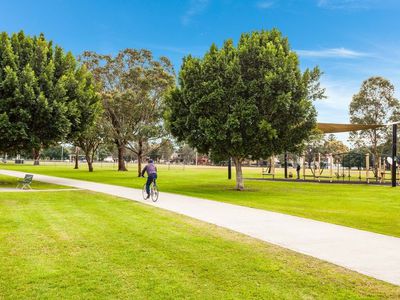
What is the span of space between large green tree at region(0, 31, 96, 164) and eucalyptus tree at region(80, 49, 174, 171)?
577 inches

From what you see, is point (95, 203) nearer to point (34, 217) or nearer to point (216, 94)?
point (34, 217)

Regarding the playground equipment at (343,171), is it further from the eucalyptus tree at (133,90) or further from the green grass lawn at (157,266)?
the green grass lawn at (157,266)

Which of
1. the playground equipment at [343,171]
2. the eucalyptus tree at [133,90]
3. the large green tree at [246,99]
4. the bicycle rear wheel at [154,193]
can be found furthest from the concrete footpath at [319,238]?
the eucalyptus tree at [133,90]

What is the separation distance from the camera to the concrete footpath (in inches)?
311

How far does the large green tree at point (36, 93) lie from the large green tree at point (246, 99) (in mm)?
7751

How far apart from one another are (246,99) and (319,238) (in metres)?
15.6

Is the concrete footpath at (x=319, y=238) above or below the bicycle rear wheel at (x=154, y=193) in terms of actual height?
below

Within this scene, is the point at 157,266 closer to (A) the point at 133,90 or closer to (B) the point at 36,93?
(B) the point at 36,93

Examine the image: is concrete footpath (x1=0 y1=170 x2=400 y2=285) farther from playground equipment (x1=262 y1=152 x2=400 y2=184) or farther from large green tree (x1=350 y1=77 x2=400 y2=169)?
large green tree (x1=350 y1=77 x2=400 y2=169)

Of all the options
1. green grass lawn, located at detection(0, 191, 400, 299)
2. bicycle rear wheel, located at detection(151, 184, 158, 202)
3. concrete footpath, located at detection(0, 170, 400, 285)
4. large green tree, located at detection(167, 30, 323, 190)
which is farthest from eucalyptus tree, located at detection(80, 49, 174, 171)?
green grass lawn, located at detection(0, 191, 400, 299)

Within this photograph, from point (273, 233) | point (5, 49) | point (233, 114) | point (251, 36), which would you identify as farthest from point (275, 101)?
point (5, 49)

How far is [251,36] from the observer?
2650 centimetres

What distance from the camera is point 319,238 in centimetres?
1041

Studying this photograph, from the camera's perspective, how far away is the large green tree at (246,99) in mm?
24281
